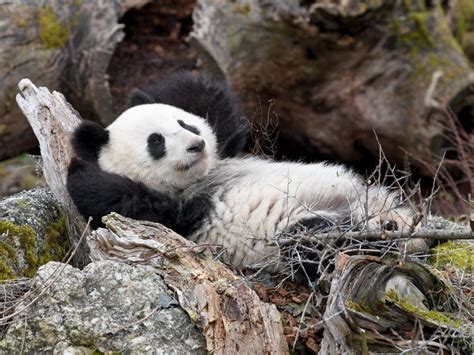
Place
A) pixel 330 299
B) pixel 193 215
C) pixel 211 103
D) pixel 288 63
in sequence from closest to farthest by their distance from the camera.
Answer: pixel 330 299 → pixel 193 215 → pixel 211 103 → pixel 288 63

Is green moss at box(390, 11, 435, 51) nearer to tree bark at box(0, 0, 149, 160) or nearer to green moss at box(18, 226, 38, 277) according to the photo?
tree bark at box(0, 0, 149, 160)

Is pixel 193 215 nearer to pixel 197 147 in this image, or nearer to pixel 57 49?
pixel 197 147

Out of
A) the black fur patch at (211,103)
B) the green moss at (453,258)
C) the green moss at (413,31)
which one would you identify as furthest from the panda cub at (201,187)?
the green moss at (413,31)

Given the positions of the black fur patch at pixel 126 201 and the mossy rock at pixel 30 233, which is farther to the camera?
the black fur patch at pixel 126 201

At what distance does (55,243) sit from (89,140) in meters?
0.83

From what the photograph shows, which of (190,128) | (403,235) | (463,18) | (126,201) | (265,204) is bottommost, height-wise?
(126,201)

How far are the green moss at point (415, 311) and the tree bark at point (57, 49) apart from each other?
5.12m

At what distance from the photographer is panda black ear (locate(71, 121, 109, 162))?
5.98 m

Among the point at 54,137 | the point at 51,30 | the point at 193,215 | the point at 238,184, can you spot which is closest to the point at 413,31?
the point at 51,30

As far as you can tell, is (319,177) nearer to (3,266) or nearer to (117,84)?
(3,266)

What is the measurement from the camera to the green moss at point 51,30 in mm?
8477

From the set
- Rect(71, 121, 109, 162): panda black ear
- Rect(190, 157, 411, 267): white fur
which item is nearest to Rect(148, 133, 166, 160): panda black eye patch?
Rect(71, 121, 109, 162): panda black ear

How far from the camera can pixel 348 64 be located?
9336 millimetres

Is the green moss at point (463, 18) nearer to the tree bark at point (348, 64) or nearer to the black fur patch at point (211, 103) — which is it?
the tree bark at point (348, 64)
